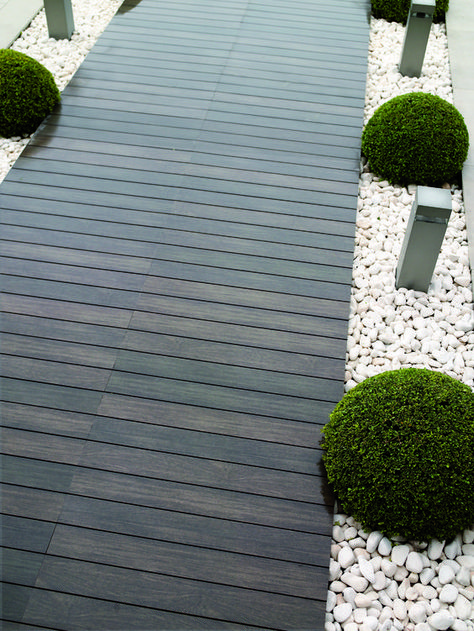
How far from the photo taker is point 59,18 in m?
5.14

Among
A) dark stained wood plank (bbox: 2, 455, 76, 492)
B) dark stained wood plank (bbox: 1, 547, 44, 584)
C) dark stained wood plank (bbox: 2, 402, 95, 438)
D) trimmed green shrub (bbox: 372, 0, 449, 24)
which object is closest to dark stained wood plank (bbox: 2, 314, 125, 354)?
dark stained wood plank (bbox: 2, 402, 95, 438)

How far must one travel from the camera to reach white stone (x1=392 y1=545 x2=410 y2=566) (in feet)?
7.91

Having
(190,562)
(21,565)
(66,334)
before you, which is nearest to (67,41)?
(66,334)

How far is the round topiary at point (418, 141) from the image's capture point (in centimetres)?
391

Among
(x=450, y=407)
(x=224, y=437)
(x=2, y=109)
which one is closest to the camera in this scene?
(x=450, y=407)

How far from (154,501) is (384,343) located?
1366 mm

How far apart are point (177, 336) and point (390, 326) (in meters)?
1.06

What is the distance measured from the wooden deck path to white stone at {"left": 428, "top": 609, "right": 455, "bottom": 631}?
38cm

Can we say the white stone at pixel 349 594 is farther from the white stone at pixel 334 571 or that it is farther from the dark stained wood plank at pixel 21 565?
the dark stained wood plank at pixel 21 565

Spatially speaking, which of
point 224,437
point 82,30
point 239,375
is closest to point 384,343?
point 239,375

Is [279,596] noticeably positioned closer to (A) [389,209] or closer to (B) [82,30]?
(A) [389,209]

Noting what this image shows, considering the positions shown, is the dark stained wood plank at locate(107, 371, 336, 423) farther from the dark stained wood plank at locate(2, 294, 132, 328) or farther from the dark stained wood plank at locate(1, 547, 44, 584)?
the dark stained wood plank at locate(1, 547, 44, 584)

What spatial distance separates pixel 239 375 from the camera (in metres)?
2.98

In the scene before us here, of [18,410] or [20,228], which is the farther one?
[20,228]
